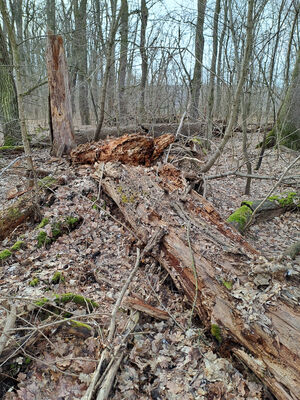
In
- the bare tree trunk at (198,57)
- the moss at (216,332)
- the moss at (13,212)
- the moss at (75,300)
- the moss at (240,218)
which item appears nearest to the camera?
the moss at (216,332)

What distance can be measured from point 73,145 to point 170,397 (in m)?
6.16

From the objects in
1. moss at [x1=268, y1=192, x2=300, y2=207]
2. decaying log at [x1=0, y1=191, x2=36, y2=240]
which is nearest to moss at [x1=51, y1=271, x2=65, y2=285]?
decaying log at [x1=0, y1=191, x2=36, y2=240]

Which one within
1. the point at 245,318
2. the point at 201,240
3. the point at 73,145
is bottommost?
the point at 245,318

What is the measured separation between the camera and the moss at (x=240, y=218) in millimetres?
4814

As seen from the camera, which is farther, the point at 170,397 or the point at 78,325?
the point at 78,325

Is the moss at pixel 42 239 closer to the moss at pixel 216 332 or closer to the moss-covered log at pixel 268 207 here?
the moss at pixel 216 332

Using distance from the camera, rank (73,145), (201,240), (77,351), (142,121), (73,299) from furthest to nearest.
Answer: (142,121)
(73,145)
(201,240)
(73,299)
(77,351)

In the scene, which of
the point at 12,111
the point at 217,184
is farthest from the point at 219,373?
the point at 12,111

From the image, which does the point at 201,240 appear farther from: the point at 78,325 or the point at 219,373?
the point at 78,325

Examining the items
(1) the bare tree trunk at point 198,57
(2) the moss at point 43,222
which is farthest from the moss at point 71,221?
(1) the bare tree trunk at point 198,57

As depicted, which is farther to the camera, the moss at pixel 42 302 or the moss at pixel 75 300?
the moss at pixel 75 300

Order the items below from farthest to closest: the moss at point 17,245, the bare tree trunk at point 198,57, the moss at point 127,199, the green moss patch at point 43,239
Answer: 1. the bare tree trunk at point 198,57
2. the moss at point 127,199
3. the green moss patch at point 43,239
4. the moss at point 17,245

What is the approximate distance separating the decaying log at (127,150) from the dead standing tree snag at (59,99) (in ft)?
3.76

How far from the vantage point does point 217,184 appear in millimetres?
7215
